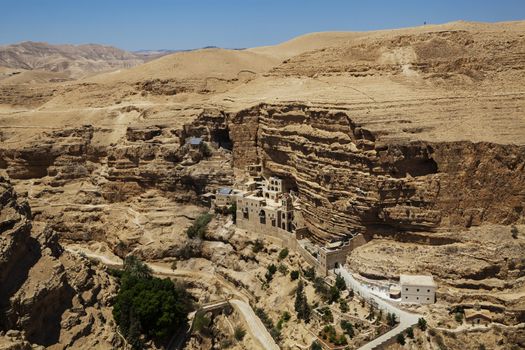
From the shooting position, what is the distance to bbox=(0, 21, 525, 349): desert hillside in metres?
28.5

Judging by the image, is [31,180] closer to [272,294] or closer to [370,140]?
[272,294]

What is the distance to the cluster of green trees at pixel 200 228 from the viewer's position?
4069 centimetres

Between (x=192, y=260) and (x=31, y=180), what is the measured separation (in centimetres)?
1803

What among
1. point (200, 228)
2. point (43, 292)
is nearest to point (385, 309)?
point (43, 292)

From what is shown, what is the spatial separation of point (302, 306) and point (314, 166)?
379 inches

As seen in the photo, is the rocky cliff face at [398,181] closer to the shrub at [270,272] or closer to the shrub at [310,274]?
the shrub at [310,274]

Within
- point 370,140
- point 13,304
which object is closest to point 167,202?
point 370,140

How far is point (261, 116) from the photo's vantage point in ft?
138

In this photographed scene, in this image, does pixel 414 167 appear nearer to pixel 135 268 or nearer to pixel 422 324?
pixel 422 324

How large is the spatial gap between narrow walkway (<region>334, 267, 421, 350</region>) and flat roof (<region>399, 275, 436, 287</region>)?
148cm

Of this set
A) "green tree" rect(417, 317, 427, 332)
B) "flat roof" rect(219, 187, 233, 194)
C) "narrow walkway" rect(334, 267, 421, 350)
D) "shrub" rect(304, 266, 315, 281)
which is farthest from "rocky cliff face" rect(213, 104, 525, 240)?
"flat roof" rect(219, 187, 233, 194)

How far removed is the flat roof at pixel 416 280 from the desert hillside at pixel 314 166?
0.68 metres

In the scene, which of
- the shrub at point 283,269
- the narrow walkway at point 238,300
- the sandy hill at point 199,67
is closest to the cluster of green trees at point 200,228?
the narrow walkway at point 238,300

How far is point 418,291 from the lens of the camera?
Answer: 91.6 ft
